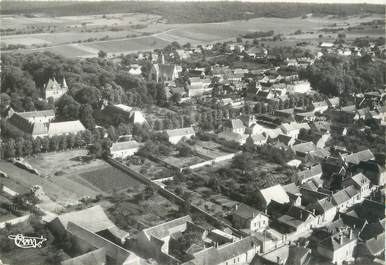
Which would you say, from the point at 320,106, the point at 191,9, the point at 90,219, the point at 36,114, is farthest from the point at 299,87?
the point at 90,219

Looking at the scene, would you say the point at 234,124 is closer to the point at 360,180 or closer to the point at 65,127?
the point at 65,127

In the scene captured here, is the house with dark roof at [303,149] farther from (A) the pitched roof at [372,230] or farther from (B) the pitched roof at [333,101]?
(B) the pitched roof at [333,101]

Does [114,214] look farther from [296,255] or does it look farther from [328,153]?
[328,153]

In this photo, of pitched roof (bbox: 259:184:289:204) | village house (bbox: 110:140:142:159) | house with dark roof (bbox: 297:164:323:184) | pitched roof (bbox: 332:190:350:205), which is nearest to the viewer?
pitched roof (bbox: 259:184:289:204)

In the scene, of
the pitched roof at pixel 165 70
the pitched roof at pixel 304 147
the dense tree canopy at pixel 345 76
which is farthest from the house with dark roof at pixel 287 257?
the pitched roof at pixel 165 70

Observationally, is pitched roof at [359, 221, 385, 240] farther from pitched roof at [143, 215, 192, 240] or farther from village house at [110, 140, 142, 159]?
village house at [110, 140, 142, 159]

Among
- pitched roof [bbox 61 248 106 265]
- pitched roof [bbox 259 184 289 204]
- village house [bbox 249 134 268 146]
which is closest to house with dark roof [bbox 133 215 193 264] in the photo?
pitched roof [bbox 61 248 106 265]

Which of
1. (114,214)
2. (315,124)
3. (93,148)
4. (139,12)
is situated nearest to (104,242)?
(114,214)
